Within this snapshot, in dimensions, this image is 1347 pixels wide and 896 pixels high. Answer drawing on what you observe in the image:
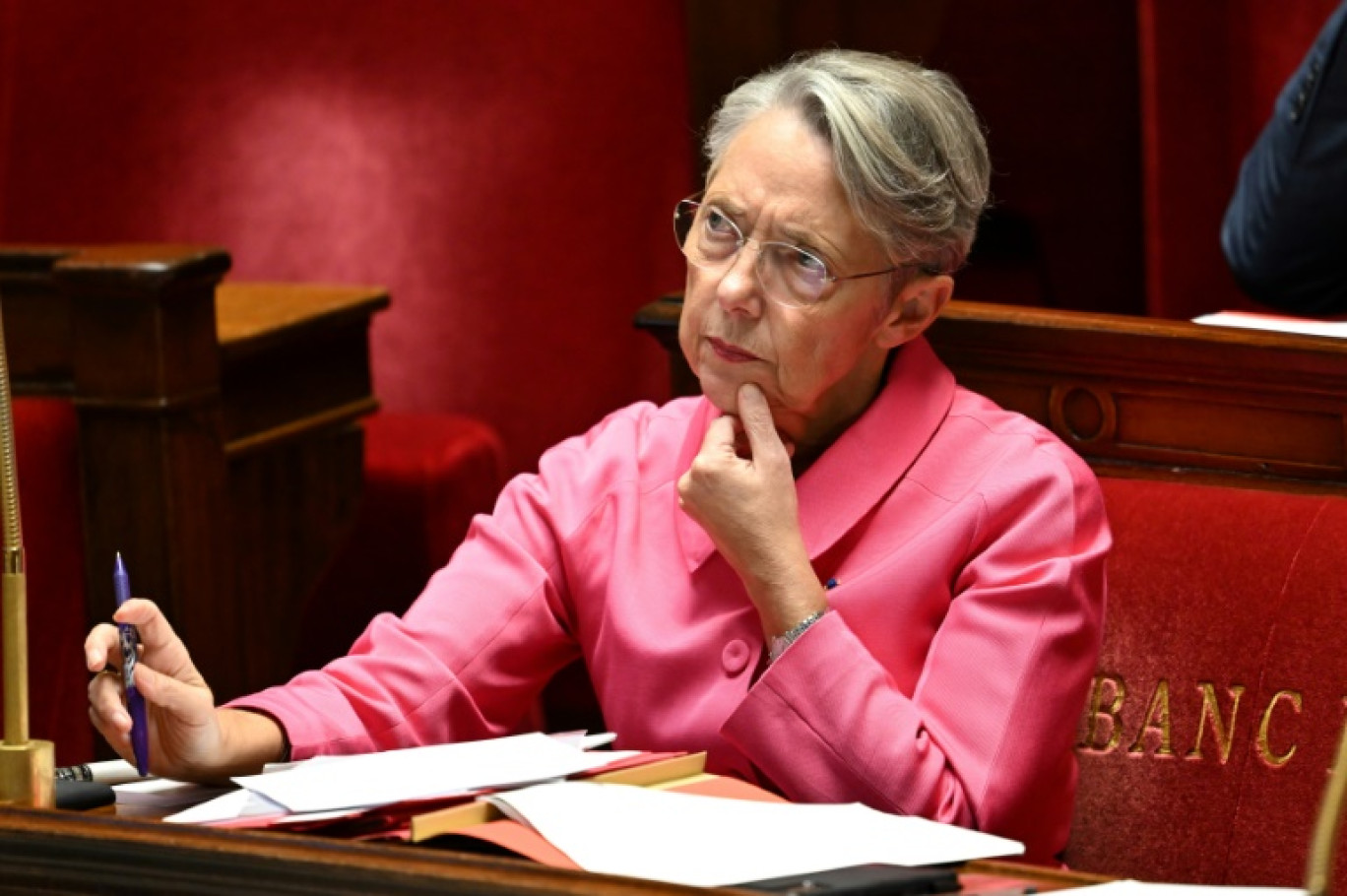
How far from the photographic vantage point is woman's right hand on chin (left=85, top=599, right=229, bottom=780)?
1.62 m

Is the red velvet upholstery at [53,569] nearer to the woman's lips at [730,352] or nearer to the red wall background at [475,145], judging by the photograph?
the red wall background at [475,145]

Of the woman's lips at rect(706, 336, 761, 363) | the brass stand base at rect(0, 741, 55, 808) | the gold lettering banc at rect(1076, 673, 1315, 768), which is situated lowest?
the gold lettering banc at rect(1076, 673, 1315, 768)

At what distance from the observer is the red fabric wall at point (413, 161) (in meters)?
3.52

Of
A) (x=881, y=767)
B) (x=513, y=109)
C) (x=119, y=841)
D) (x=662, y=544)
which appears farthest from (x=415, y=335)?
(x=119, y=841)

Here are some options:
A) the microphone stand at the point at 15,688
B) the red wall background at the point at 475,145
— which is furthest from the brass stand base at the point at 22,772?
the red wall background at the point at 475,145

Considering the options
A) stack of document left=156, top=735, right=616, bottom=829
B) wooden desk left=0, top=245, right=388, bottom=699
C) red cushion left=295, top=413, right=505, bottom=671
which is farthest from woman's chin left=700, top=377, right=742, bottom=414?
red cushion left=295, top=413, right=505, bottom=671

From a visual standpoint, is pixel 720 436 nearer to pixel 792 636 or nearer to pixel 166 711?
pixel 792 636

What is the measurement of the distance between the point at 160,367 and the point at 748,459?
111 cm

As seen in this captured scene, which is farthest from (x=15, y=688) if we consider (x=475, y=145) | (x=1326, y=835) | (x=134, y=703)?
(x=475, y=145)

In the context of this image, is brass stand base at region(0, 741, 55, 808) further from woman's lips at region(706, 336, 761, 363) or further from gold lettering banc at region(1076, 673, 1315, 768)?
gold lettering banc at region(1076, 673, 1315, 768)

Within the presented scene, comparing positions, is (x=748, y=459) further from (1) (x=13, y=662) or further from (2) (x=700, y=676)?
(1) (x=13, y=662)

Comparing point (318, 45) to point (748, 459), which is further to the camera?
point (318, 45)

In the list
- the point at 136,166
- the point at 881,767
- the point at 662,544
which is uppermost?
the point at 136,166

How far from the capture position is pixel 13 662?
1.46 metres
